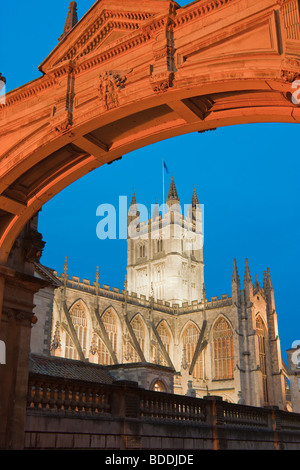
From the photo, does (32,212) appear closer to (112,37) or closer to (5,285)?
(5,285)

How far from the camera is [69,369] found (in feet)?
59.8

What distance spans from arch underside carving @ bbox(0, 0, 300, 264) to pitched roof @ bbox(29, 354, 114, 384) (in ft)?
33.3

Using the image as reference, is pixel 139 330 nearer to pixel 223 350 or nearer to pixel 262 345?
pixel 223 350

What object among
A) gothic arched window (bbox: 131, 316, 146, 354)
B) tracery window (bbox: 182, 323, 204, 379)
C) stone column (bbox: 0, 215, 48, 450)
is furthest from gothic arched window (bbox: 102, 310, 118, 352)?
stone column (bbox: 0, 215, 48, 450)

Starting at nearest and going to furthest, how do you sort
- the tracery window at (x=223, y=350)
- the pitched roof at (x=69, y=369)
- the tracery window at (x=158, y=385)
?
the pitched roof at (x=69, y=369) < the tracery window at (x=158, y=385) < the tracery window at (x=223, y=350)

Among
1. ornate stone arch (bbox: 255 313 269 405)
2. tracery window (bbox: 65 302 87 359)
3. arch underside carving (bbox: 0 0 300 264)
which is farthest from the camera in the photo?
ornate stone arch (bbox: 255 313 269 405)

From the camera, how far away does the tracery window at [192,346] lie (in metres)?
50.3

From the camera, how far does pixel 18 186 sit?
7.37 m

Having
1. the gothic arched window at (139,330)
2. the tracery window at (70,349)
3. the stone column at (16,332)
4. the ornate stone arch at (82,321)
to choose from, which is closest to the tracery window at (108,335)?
the ornate stone arch at (82,321)

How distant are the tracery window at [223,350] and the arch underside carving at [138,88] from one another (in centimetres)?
4372

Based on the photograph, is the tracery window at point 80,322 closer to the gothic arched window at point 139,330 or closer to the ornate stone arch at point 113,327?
the ornate stone arch at point 113,327

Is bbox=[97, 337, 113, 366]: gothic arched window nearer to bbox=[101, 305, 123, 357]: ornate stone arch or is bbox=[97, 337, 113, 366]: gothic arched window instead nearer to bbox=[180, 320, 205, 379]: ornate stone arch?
bbox=[101, 305, 123, 357]: ornate stone arch

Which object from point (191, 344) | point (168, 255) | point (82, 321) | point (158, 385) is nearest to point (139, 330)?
point (191, 344)

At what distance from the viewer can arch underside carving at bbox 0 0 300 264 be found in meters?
5.04
